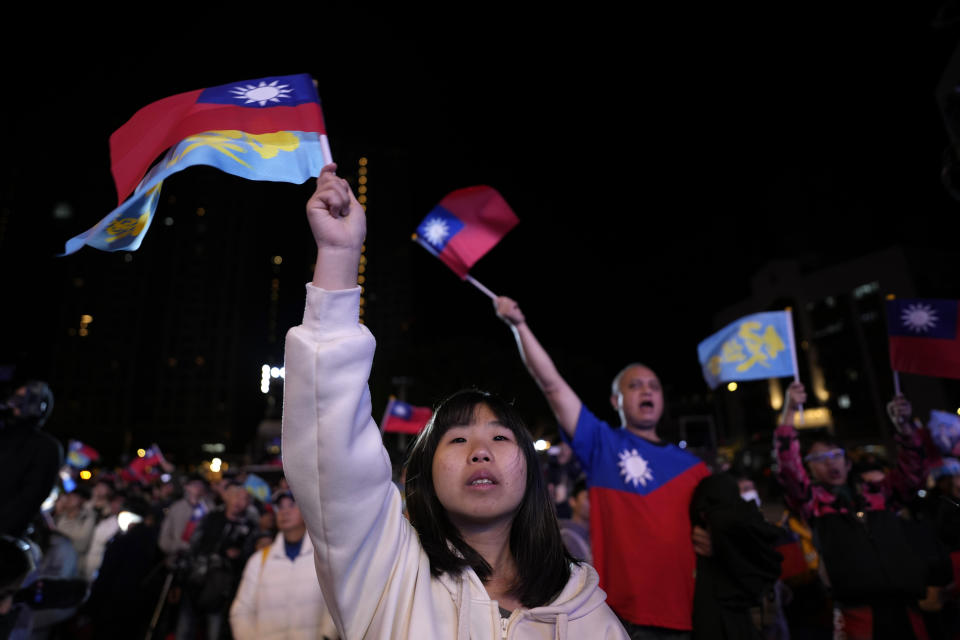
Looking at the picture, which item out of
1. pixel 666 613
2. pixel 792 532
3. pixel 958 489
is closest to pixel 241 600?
pixel 666 613

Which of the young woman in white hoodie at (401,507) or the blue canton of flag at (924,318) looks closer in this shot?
the young woman in white hoodie at (401,507)

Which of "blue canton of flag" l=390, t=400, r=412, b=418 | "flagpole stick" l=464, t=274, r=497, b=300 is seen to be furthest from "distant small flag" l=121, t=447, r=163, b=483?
"flagpole stick" l=464, t=274, r=497, b=300

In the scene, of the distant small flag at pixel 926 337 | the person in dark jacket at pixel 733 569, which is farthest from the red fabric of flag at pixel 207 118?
the distant small flag at pixel 926 337

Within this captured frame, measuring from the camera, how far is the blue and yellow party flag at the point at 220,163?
87.0 inches

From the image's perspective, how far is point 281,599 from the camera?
4316 mm

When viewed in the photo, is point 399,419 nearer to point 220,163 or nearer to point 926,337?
point 926,337

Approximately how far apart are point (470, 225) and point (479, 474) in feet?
12.9

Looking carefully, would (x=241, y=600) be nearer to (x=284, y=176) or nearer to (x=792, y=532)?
(x=284, y=176)

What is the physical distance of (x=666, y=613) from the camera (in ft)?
10.2

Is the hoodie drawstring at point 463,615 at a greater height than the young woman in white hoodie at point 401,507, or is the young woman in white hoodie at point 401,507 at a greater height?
the young woman in white hoodie at point 401,507

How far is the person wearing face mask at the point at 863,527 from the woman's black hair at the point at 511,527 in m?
3.09

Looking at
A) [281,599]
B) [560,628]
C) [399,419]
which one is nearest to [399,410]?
[399,419]

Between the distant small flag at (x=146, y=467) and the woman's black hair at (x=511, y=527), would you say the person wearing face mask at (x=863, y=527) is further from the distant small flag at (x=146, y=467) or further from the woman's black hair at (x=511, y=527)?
the distant small flag at (x=146, y=467)

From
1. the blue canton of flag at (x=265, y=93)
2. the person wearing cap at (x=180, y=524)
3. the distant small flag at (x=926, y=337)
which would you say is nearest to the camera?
the blue canton of flag at (x=265, y=93)
